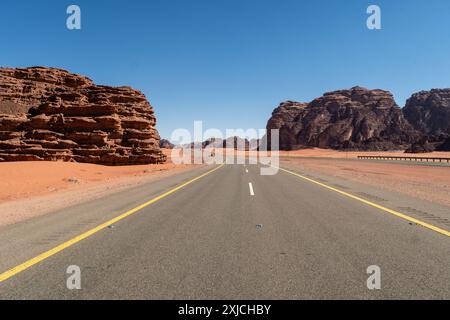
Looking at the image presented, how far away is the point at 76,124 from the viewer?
40.1 m

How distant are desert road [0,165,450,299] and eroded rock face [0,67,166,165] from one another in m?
33.9

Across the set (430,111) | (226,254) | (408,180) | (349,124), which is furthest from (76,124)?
(430,111)

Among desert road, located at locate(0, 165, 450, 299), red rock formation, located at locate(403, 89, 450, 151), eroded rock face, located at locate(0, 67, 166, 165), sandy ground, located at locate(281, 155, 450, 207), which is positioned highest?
red rock formation, located at locate(403, 89, 450, 151)

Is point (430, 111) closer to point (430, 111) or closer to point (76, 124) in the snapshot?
point (430, 111)

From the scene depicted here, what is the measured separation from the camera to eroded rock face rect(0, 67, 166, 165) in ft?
126

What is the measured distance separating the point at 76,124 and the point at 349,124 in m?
111

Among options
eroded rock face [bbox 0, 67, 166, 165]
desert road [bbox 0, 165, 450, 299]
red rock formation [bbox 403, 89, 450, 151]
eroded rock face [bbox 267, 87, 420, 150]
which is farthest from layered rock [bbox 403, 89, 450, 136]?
desert road [bbox 0, 165, 450, 299]

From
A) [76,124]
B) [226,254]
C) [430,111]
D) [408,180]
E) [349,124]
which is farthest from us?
[430,111]

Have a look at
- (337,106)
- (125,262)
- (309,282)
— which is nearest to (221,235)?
(125,262)

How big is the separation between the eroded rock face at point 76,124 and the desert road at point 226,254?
111 feet

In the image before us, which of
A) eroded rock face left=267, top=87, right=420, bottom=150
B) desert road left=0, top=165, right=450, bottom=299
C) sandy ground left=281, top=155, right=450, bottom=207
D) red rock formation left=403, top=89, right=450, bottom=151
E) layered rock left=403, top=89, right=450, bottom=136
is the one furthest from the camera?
layered rock left=403, top=89, right=450, bottom=136

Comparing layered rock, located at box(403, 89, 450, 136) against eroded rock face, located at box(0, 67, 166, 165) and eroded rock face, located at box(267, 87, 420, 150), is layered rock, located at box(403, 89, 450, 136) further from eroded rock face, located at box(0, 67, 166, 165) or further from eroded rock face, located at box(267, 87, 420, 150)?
eroded rock face, located at box(0, 67, 166, 165)
